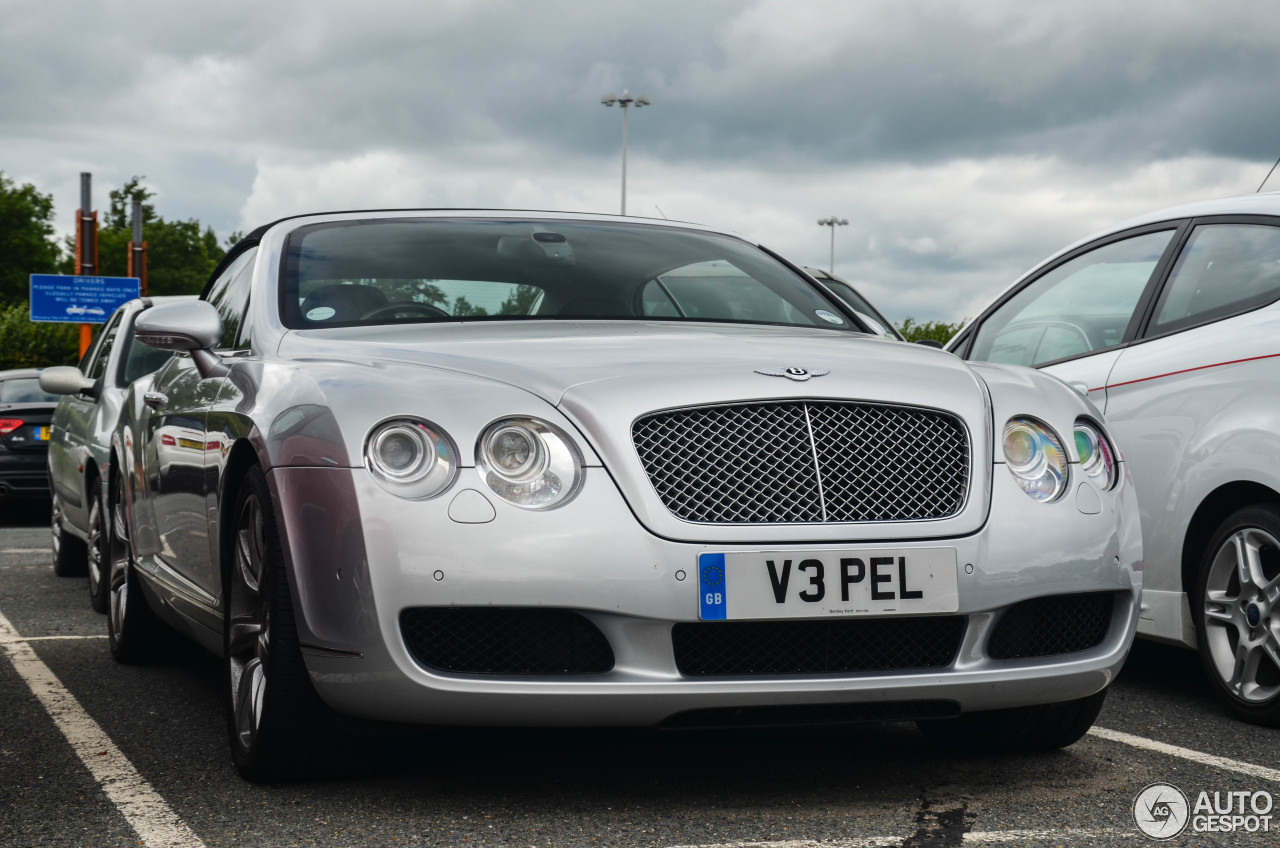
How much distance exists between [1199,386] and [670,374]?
7.27 ft

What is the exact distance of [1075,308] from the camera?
5.85 metres

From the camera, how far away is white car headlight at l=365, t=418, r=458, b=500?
320cm

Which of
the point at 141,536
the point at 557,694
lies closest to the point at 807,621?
the point at 557,694

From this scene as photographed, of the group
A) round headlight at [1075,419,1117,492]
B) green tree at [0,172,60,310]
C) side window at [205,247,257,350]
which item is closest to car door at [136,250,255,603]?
side window at [205,247,257,350]

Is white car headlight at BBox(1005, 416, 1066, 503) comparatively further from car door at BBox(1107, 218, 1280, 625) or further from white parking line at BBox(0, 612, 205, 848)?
white parking line at BBox(0, 612, 205, 848)

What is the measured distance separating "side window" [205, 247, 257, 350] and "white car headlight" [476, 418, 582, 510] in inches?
56.7

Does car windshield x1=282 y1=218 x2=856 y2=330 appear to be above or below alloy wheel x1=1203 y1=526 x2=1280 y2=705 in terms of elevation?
above

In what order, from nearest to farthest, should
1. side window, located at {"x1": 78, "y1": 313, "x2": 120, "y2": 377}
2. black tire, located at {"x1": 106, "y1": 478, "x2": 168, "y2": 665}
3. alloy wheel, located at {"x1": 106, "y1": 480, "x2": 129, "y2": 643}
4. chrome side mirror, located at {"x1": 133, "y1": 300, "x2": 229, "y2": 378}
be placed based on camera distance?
1. chrome side mirror, located at {"x1": 133, "y1": 300, "x2": 229, "y2": 378}
2. black tire, located at {"x1": 106, "y1": 478, "x2": 168, "y2": 665}
3. alloy wheel, located at {"x1": 106, "y1": 480, "x2": 129, "y2": 643}
4. side window, located at {"x1": 78, "y1": 313, "x2": 120, "y2": 377}

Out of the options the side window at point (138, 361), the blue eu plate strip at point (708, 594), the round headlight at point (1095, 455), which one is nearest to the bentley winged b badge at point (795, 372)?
the blue eu plate strip at point (708, 594)

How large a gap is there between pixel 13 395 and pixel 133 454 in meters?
9.74

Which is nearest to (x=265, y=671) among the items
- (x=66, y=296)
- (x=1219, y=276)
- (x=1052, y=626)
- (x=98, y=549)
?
(x=1052, y=626)

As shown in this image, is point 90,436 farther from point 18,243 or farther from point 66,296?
point 18,243

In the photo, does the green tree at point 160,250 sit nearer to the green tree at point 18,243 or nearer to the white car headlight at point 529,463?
the green tree at point 18,243

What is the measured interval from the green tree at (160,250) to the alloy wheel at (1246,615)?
299 ft
